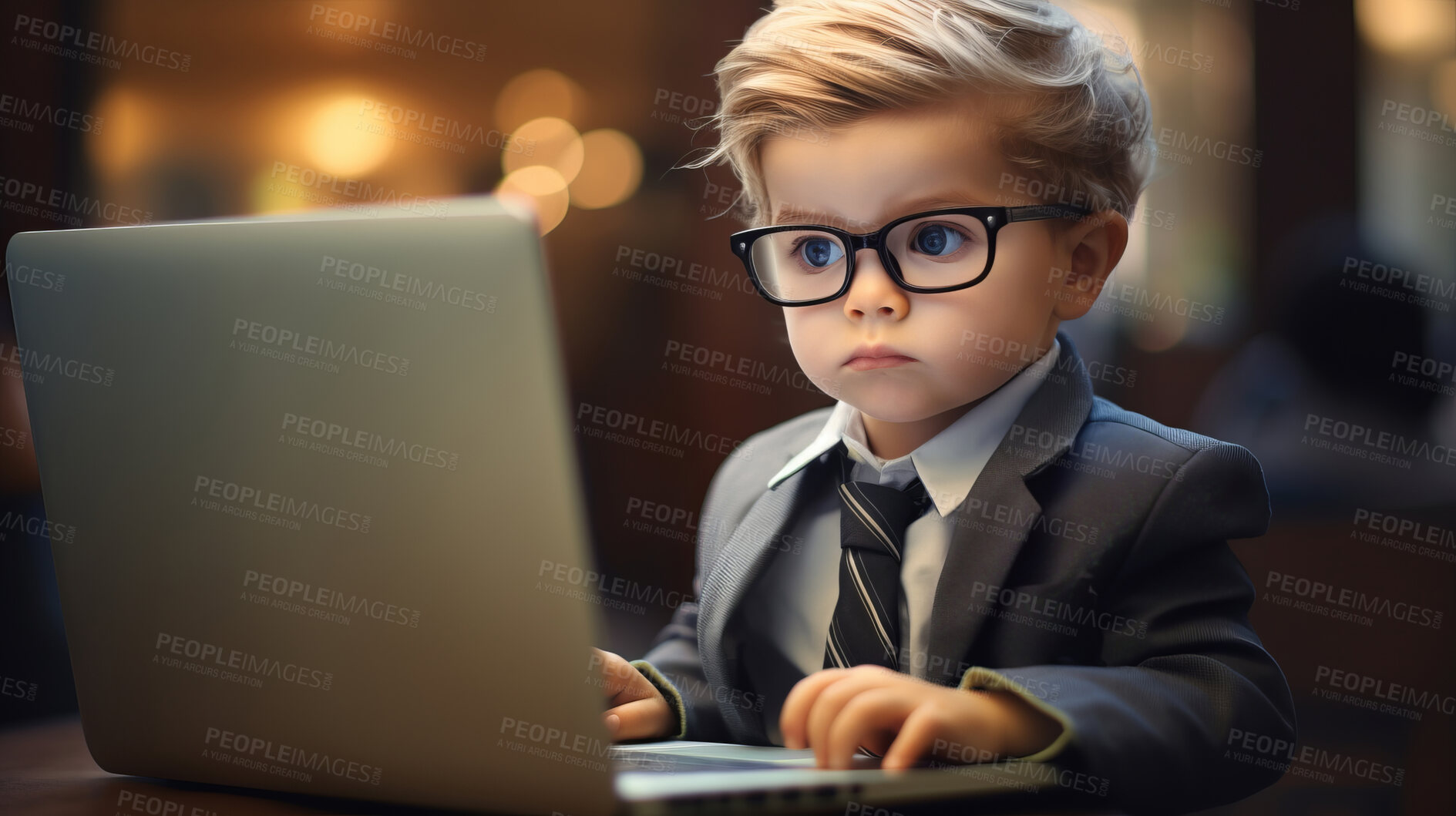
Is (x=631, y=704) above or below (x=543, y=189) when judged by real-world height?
below

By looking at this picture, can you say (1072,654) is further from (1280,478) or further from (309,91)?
(309,91)

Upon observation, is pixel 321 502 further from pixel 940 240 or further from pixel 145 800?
pixel 940 240

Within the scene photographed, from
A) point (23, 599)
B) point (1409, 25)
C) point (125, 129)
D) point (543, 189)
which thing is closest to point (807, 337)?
point (23, 599)

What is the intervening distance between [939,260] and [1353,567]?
1.38 m

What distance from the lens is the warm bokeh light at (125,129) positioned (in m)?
2.78

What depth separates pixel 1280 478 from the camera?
2.47 m

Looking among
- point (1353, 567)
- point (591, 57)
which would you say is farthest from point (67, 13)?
point (1353, 567)

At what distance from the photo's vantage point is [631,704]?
852mm

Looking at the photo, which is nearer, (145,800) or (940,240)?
(145,800)

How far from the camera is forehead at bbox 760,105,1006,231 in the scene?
80cm

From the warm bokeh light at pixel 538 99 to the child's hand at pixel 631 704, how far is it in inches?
132

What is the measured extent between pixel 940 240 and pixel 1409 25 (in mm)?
3390

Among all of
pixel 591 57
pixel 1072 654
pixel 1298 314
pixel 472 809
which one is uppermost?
pixel 591 57

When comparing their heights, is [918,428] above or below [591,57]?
below
